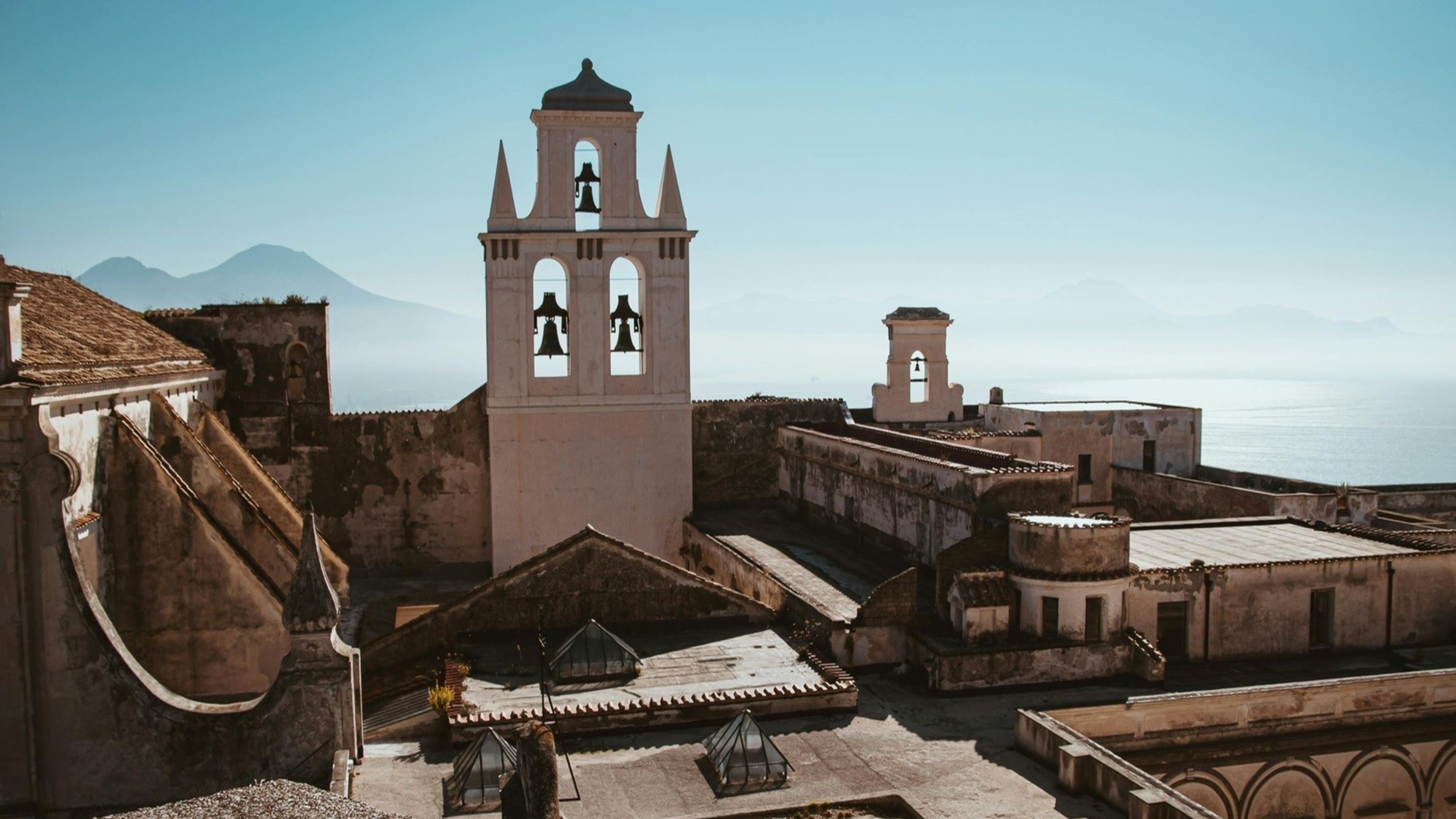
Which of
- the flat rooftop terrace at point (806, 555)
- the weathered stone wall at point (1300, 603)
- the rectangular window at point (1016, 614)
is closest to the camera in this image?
the rectangular window at point (1016, 614)

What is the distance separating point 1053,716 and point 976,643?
234cm

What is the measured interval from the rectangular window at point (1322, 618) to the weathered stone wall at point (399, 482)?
16561 millimetres

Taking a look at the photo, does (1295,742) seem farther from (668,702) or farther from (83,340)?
(83,340)

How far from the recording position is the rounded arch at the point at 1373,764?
15.9 m

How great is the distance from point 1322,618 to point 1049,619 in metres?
5.08

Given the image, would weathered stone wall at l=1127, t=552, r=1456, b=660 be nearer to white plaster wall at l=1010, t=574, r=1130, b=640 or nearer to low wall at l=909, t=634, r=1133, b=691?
white plaster wall at l=1010, t=574, r=1130, b=640

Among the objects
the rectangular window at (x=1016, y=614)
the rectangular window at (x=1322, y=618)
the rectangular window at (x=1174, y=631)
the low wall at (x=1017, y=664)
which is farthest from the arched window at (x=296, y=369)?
the rectangular window at (x=1322, y=618)

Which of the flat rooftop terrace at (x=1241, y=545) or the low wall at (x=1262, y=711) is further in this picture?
the flat rooftop terrace at (x=1241, y=545)

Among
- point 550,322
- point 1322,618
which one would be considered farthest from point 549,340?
point 1322,618

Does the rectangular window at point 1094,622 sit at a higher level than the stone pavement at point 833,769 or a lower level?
higher

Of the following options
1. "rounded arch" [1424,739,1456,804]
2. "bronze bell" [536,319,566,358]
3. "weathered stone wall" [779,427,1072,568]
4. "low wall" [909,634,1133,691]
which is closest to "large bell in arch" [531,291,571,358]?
"bronze bell" [536,319,566,358]

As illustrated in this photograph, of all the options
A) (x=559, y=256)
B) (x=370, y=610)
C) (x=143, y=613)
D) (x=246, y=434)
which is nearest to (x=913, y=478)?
(x=559, y=256)

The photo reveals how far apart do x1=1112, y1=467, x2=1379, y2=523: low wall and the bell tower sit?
439 inches

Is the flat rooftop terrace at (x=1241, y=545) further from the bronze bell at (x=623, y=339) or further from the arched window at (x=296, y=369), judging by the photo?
the arched window at (x=296, y=369)
